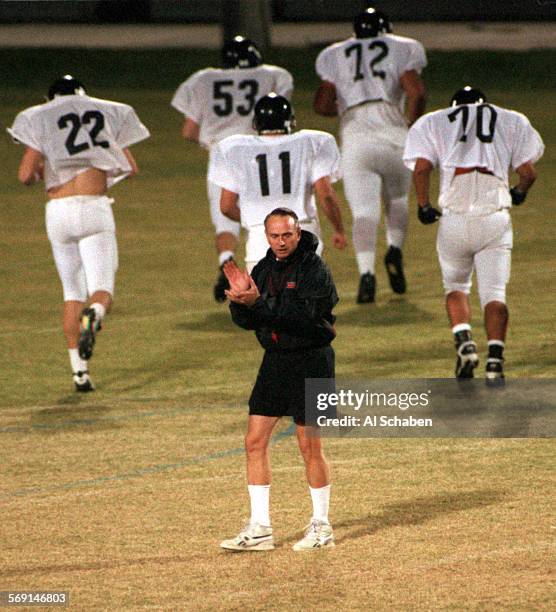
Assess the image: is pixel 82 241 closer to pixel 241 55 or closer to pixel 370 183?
pixel 241 55

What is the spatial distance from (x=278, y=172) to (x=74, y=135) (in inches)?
63.8

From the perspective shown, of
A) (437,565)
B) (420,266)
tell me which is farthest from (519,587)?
(420,266)

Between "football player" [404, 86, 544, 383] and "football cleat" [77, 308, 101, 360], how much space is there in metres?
2.32

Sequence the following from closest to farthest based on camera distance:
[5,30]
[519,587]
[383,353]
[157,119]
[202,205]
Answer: [519,587] < [383,353] < [202,205] < [157,119] < [5,30]

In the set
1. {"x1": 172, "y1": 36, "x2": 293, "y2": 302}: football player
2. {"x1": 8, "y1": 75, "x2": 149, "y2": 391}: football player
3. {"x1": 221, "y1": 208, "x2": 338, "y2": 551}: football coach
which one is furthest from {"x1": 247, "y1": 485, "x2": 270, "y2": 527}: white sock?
{"x1": 172, "y1": 36, "x2": 293, "y2": 302}: football player

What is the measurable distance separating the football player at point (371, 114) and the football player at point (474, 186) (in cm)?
277

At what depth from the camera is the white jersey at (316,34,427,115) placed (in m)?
14.0

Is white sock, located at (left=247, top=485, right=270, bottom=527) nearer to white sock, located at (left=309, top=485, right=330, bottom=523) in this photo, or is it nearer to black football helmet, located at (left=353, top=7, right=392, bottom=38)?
white sock, located at (left=309, top=485, right=330, bottom=523)

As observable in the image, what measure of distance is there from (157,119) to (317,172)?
17.0m

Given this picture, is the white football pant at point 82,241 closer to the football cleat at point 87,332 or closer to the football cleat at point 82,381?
the football cleat at point 87,332

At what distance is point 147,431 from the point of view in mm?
10125

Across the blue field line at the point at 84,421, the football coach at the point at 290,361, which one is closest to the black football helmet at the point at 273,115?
the blue field line at the point at 84,421

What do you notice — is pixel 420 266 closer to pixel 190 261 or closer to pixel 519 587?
pixel 190 261

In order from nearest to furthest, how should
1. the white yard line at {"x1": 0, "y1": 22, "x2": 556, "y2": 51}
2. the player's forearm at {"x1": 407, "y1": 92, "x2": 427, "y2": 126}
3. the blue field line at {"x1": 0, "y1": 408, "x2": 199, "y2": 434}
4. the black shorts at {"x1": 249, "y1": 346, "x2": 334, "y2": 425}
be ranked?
the black shorts at {"x1": 249, "y1": 346, "x2": 334, "y2": 425}
the blue field line at {"x1": 0, "y1": 408, "x2": 199, "y2": 434}
the player's forearm at {"x1": 407, "y1": 92, "x2": 427, "y2": 126}
the white yard line at {"x1": 0, "y1": 22, "x2": 556, "y2": 51}
